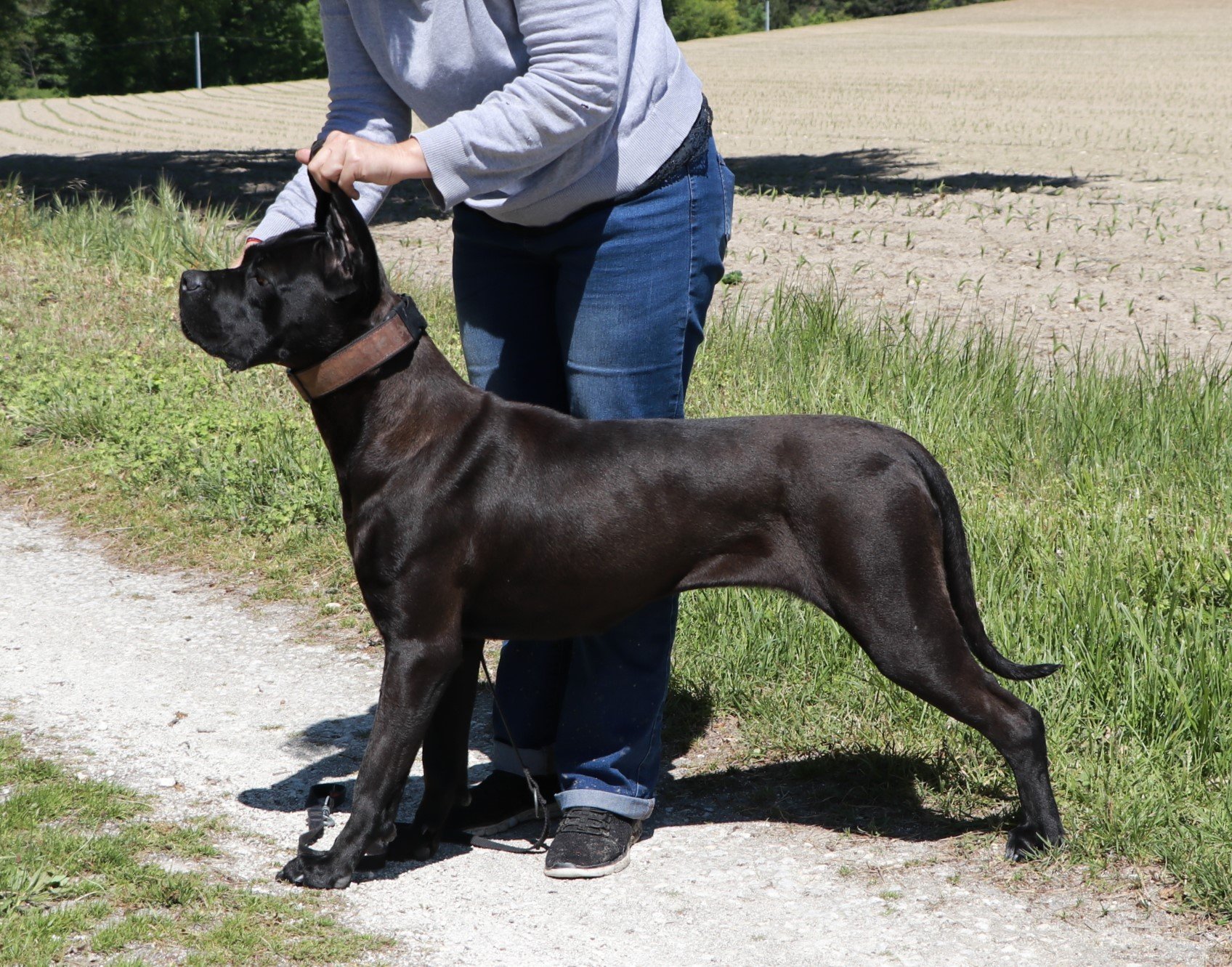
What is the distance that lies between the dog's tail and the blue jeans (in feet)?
2.34

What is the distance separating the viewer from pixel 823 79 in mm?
33562

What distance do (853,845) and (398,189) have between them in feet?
44.1

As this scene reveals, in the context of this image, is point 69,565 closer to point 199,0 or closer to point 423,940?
point 423,940

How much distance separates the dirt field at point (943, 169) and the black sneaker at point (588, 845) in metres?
4.77

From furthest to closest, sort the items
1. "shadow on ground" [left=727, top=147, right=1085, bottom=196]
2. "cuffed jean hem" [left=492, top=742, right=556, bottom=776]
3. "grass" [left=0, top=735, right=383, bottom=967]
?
"shadow on ground" [left=727, top=147, right=1085, bottom=196] < "cuffed jean hem" [left=492, top=742, right=556, bottom=776] < "grass" [left=0, top=735, right=383, bottom=967]

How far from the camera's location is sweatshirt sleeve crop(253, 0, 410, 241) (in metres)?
3.17

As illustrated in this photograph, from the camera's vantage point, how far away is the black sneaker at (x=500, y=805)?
3.43 metres

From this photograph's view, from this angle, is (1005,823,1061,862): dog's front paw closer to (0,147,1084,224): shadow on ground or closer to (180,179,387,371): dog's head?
(180,179,387,371): dog's head

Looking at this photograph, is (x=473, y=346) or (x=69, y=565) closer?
(x=473, y=346)

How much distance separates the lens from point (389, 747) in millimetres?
3010

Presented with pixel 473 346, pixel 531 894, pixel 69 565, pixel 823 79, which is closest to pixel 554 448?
pixel 473 346

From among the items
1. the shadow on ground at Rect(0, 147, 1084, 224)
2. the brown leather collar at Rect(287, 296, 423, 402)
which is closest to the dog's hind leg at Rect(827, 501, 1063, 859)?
the brown leather collar at Rect(287, 296, 423, 402)

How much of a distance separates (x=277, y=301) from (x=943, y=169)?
15.4 m

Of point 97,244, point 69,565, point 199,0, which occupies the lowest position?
point 69,565
